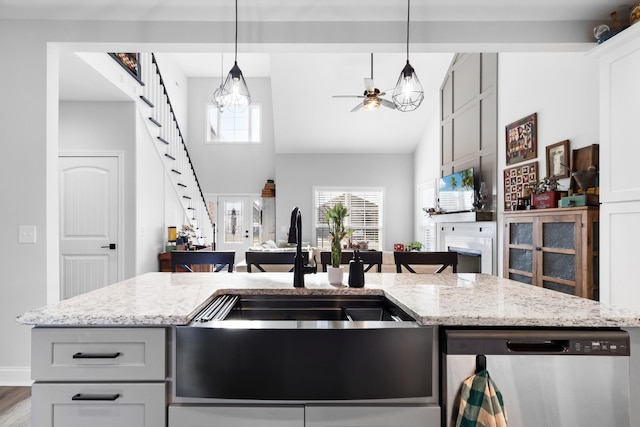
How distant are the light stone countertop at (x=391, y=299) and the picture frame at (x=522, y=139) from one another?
3.13 meters

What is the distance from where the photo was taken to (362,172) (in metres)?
9.11

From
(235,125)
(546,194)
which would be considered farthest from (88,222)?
(235,125)

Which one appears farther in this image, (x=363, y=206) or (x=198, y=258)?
(x=363, y=206)

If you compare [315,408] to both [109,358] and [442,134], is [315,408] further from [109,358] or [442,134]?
[442,134]

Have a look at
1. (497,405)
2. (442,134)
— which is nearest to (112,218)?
(497,405)

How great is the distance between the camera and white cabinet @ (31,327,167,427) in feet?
4.08

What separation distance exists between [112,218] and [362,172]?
5889mm

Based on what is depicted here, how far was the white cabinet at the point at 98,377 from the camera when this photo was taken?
Answer: 1.24 meters

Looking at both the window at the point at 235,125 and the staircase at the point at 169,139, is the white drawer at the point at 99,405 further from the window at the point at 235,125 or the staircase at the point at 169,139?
the window at the point at 235,125

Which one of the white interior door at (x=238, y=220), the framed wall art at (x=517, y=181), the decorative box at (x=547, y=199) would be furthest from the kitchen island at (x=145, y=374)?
the white interior door at (x=238, y=220)

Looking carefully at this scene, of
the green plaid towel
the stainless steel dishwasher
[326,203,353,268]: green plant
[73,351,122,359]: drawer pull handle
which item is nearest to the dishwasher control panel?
the stainless steel dishwasher

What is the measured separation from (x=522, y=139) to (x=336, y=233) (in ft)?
13.1

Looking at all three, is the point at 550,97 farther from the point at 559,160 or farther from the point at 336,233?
the point at 336,233

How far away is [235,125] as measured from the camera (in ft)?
32.4
